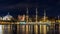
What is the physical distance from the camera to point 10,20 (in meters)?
64.2

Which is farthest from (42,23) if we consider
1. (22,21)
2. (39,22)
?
(22,21)

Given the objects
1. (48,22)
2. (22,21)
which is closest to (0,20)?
(22,21)

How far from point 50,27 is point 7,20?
9518mm

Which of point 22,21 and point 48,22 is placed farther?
point 22,21

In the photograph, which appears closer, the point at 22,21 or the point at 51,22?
the point at 51,22

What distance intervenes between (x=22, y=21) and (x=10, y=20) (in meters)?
2.67

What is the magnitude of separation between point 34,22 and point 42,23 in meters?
2.02

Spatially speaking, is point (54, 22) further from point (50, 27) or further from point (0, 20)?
point (0, 20)

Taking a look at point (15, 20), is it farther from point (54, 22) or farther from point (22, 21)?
point (54, 22)

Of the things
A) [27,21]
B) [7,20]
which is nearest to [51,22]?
[27,21]

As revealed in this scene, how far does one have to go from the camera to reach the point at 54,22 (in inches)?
2397

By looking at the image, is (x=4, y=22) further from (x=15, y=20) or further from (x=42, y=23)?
(x=42, y=23)

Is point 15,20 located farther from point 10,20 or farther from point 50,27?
point 50,27

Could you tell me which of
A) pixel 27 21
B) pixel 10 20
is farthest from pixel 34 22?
pixel 10 20
